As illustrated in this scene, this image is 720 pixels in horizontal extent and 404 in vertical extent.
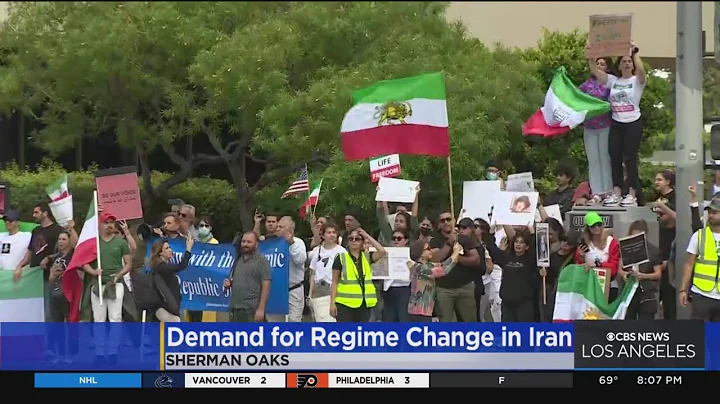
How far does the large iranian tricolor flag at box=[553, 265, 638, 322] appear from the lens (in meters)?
6.05

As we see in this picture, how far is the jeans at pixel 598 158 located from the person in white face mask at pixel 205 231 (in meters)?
2.52

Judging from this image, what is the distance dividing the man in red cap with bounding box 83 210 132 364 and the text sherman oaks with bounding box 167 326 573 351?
0.68 metres

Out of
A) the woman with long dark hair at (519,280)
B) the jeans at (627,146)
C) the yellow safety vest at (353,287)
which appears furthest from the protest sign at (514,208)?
the yellow safety vest at (353,287)

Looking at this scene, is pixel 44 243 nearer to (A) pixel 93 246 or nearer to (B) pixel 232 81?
(A) pixel 93 246

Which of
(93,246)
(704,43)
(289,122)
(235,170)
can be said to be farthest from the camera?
(289,122)

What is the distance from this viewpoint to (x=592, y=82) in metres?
6.95

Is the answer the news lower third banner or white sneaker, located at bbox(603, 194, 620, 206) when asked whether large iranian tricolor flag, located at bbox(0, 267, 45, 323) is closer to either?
the news lower third banner

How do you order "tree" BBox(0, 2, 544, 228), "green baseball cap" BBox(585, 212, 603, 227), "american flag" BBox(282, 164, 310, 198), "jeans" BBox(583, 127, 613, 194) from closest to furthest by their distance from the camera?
"green baseball cap" BBox(585, 212, 603, 227)
"jeans" BBox(583, 127, 613, 194)
"tree" BBox(0, 2, 544, 228)
"american flag" BBox(282, 164, 310, 198)

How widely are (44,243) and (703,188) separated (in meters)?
3.84

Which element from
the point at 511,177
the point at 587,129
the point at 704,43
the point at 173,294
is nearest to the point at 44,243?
the point at 173,294

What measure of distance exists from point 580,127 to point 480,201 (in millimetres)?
929

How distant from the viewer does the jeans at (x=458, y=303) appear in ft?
21.4

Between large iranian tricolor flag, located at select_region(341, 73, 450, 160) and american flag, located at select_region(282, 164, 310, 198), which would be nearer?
large iranian tricolor flag, located at select_region(341, 73, 450, 160)

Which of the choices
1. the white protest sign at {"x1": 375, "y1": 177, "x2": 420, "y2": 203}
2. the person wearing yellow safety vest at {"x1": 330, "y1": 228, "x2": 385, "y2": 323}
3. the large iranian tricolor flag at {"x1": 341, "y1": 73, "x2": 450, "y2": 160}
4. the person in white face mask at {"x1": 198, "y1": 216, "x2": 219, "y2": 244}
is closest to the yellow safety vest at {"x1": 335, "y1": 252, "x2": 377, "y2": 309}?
the person wearing yellow safety vest at {"x1": 330, "y1": 228, "x2": 385, "y2": 323}
